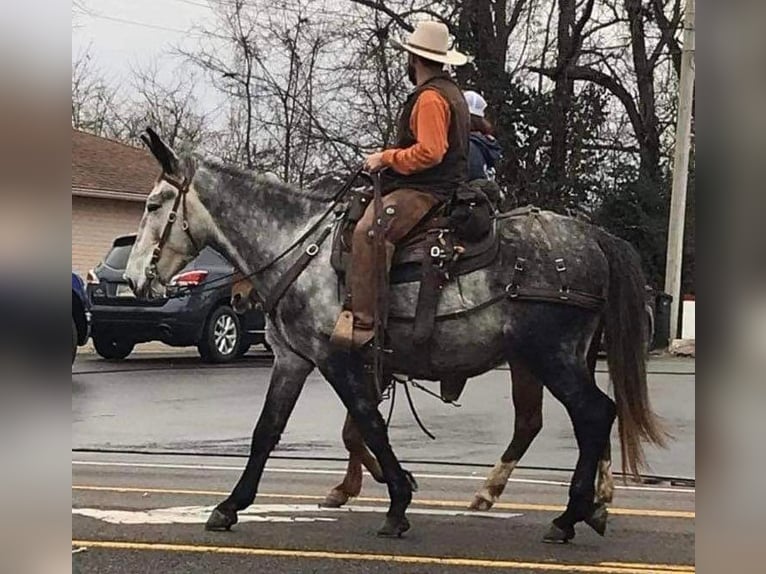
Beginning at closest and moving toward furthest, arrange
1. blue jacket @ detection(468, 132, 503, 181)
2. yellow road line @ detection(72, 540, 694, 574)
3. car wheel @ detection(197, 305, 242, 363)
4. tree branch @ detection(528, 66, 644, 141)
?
yellow road line @ detection(72, 540, 694, 574) < blue jacket @ detection(468, 132, 503, 181) < car wheel @ detection(197, 305, 242, 363) < tree branch @ detection(528, 66, 644, 141)

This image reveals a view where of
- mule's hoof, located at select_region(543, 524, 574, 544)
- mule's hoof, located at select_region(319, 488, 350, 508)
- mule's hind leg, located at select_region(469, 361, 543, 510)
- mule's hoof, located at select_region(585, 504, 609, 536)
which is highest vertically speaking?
mule's hind leg, located at select_region(469, 361, 543, 510)

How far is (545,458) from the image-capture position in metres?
8.41

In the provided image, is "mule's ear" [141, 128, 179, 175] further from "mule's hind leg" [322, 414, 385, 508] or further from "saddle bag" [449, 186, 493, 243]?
"mule's hind leg" [322, 414, 385, 508]

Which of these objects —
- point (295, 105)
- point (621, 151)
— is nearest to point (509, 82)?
point (621, 151)

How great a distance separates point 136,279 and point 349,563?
1.62 meters

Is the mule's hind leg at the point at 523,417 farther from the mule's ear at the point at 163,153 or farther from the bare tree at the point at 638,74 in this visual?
the bare tree at the point at 638,74

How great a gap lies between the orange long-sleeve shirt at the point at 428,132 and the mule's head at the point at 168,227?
105 centimetres

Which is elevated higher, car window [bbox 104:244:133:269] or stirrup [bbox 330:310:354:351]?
car window [bbox 104:244:133:269]

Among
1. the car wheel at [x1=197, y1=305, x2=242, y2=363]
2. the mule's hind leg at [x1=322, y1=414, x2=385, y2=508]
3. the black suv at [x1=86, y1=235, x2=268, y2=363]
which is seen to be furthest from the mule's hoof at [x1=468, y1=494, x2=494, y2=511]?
the car wheel at [x1=197, y1=305, x2=242, y2=363]

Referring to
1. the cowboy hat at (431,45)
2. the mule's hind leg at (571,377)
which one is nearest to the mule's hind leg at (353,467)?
the mule's hind leg at (571,377)

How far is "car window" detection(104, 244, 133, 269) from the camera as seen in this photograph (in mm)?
10972

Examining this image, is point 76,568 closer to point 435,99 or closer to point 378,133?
point 435,99

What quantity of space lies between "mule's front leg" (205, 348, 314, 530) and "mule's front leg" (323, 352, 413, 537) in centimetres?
23

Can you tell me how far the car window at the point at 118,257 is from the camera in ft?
36.0
